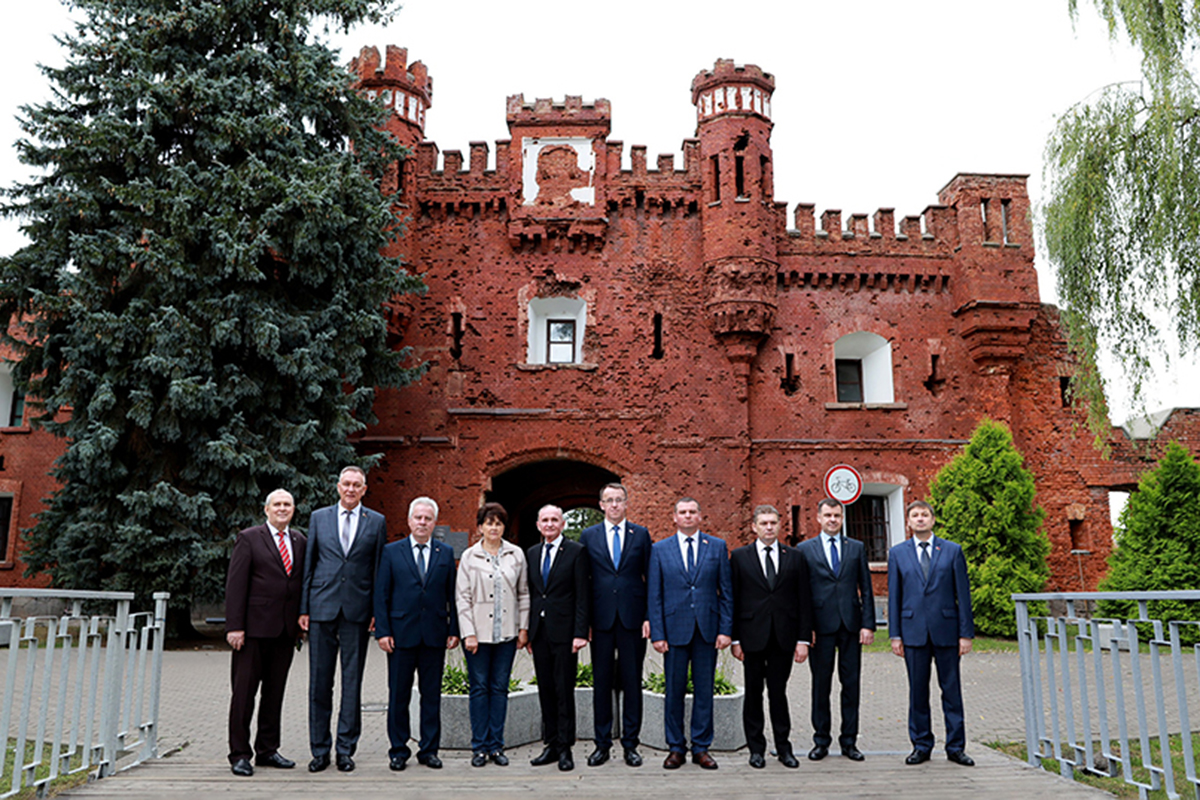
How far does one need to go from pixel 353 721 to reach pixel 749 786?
276cm

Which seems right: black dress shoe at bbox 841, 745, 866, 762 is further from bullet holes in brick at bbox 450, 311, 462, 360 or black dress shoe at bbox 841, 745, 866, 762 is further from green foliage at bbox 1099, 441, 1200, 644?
bullet holes in brick at bbox 450, 311, 462, 360

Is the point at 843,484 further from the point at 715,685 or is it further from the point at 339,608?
the point at 339,608

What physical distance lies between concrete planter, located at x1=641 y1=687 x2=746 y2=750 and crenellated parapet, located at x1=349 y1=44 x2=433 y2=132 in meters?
15.4

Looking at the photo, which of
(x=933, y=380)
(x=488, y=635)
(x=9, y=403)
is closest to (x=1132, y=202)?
(x=933, y=380)

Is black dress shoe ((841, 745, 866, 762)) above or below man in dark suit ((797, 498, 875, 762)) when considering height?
below

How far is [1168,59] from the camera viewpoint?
36.1ft

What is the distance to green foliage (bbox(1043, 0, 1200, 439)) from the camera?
10969 mm

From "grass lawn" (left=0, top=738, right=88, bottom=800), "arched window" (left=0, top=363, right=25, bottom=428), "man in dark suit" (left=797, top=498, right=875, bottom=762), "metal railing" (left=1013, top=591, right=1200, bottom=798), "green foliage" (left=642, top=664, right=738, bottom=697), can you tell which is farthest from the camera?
"arched window" (left=0, top=363, right=25, bottom=428)

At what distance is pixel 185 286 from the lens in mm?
14180

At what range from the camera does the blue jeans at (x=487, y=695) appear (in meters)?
6.34

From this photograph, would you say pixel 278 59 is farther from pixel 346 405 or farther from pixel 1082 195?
pixel 1082 195

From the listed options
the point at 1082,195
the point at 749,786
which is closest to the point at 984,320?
the point at 1082,195

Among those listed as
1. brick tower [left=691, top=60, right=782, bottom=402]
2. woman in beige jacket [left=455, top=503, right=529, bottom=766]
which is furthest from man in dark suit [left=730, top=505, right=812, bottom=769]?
brick tower [left=691, top=60, right=782, bottom=402]

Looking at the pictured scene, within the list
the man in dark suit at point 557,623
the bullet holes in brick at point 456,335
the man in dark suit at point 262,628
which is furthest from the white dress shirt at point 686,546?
the bullet holes in brick at point 456,335
